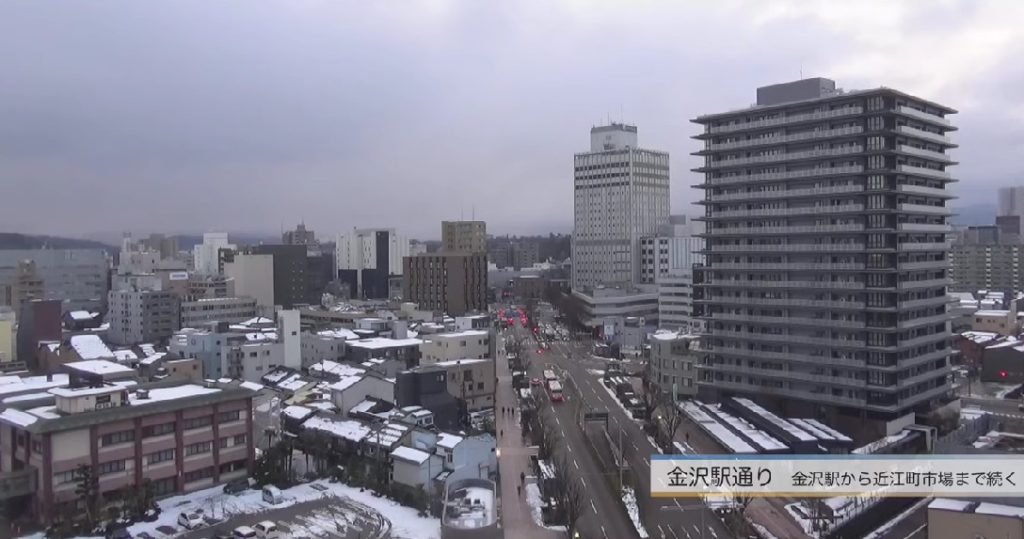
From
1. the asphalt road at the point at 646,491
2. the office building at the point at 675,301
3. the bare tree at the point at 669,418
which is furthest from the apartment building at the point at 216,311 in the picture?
the bare tree at the point at 669,418

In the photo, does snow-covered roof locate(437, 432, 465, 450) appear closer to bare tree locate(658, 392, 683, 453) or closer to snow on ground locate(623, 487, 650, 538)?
snow on ground locate(623, 487, 650, 538)

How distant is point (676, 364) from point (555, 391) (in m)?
3.54

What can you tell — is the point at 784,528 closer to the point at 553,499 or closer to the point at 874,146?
the point at 553,499

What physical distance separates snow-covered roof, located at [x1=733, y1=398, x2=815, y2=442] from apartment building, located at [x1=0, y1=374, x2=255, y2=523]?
35.2ft

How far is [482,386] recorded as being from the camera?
20.2m

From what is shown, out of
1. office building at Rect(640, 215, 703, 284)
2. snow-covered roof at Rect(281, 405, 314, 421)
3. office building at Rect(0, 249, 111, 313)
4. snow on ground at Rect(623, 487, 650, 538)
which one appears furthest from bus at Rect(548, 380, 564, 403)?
office building at Rect(0, 249, 111, 313)

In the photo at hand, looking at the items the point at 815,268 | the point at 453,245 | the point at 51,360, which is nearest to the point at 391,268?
the point at 453,245

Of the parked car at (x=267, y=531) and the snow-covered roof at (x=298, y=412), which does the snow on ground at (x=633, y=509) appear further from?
the snow-covered roof at (x=298, y=412)

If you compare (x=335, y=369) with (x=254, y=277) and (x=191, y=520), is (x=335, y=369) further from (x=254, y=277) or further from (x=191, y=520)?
(x=254, y=277)

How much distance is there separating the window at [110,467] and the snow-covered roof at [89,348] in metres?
11.9

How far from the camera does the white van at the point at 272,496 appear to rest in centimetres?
1290

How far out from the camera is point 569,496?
1192 cm

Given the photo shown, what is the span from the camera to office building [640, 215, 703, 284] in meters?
44.0

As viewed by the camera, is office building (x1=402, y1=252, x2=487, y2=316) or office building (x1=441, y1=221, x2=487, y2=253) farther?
office building (x1=441, y1=221, x2=487, y2=253)
